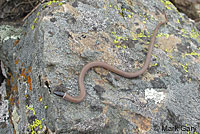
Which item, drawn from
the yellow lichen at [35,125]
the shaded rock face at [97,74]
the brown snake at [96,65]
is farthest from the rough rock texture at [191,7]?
the yellow lichen at [35,125]

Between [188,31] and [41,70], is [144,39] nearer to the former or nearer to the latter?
[188,31]

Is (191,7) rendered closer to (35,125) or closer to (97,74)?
(97,74)

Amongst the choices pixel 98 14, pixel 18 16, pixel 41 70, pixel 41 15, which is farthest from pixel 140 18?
pixel 18 16

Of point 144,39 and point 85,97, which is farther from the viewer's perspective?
point 144,39

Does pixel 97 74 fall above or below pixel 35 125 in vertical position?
above

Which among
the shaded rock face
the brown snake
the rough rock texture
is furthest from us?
the rough rock texture

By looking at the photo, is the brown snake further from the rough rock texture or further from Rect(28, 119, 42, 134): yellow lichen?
the rough rock texture

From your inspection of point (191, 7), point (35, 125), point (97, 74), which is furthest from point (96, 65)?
point (191, 7)

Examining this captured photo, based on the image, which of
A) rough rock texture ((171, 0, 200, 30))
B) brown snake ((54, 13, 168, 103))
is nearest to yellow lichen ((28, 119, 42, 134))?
brown snake ((54, 13, 168, 103))
